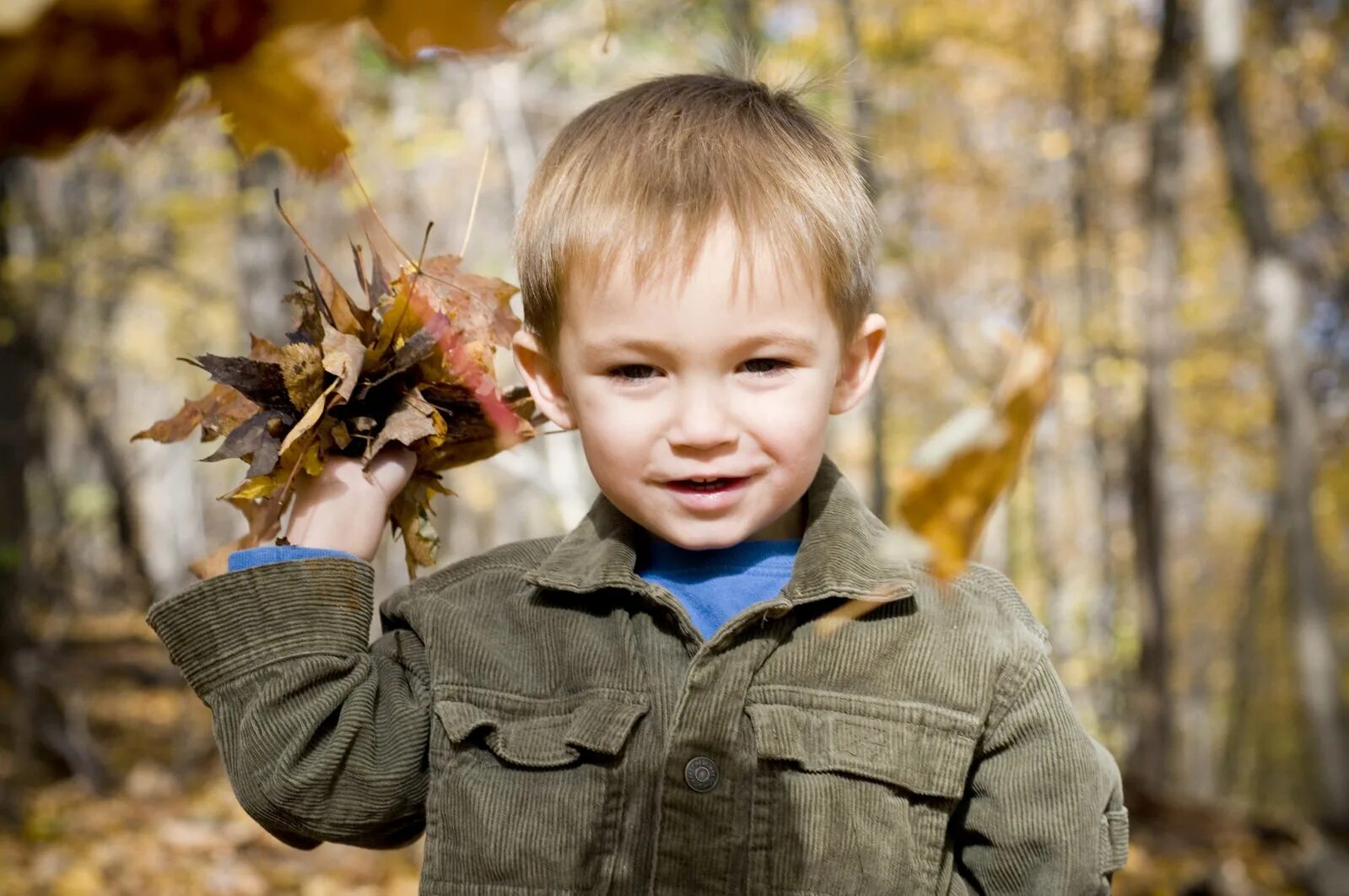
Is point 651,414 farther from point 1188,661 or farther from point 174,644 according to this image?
point 1188,661

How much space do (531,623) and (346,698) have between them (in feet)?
0.86

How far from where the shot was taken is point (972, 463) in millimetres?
732

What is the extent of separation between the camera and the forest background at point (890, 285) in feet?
14.9

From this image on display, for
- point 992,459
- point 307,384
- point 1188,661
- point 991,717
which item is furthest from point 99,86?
point 1188,661

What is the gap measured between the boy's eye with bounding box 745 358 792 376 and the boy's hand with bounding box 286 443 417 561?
47cm

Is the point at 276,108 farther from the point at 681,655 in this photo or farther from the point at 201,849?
the point at 201,849

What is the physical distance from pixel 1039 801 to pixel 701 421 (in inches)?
24.7

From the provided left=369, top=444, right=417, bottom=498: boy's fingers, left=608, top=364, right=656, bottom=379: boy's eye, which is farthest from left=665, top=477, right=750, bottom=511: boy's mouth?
left=369, top=444, right=417, bottom=498: boy's fingers

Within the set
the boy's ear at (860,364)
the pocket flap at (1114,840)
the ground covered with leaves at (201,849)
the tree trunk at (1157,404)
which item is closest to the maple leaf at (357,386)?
the boy's ear at (860,364)

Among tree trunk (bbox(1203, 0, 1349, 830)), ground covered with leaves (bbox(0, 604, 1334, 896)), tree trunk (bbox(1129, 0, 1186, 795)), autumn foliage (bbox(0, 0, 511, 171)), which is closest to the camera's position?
autumn foliage (bbox(0, 0, 511, 171))

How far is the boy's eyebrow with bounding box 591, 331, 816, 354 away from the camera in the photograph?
1351mm

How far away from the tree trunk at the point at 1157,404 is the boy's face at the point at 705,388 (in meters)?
5.73

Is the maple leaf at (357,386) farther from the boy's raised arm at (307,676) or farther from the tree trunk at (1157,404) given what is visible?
the tree trunk at (1157,404)

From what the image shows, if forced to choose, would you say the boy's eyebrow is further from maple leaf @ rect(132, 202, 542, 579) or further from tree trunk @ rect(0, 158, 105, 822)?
tree trunk @ rect(0, 158, 105, 822)
